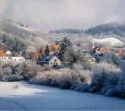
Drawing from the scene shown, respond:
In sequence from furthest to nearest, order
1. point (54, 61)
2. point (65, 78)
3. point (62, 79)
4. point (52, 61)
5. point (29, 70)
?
1. point (52, 61)
2. point (54, 61)
3. point (29, 70)
4. point (62, 79)
5. point (65, 78)

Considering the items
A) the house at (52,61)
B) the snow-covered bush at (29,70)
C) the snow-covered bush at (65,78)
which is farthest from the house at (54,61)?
the snow-covered bush at (65,78)

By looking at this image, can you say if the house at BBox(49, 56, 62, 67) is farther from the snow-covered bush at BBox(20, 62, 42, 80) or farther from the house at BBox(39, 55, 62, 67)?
the snow-covered bush at BBox(20, 62, 42, 80)

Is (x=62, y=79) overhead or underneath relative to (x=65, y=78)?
underneath

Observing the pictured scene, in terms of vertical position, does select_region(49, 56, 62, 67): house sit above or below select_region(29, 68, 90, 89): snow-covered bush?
above

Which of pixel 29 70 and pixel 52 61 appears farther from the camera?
pixel 52 61

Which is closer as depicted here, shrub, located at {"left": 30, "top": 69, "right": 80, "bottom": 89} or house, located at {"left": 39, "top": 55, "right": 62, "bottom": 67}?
shrub, located at {"left": 30, "top": 69, "right": 80, "bottom": 89}

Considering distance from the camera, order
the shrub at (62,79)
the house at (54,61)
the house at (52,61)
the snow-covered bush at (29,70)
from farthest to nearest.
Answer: the house at (54,61) → the house at (52,61) → the snow-covered bush at (29,70) → the shrub at (62,79)

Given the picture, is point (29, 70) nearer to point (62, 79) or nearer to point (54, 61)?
point (54, 61)

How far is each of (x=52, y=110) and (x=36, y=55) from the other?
51028mm

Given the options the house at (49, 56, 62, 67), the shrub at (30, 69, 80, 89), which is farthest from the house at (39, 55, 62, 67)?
the shrub at (30, 69, 80, 89)

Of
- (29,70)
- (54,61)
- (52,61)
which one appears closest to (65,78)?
(29,70)

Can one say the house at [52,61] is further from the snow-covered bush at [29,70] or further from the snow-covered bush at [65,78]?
the snow-covered bush at [65,78]

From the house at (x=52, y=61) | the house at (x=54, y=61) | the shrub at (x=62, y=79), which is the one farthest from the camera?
the house at (x=54, y=61)

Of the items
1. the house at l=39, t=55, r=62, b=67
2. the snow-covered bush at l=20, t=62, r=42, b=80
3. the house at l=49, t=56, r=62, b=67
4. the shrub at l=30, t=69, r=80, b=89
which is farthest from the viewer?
the house at l=49, t=56, r=62, b=67
